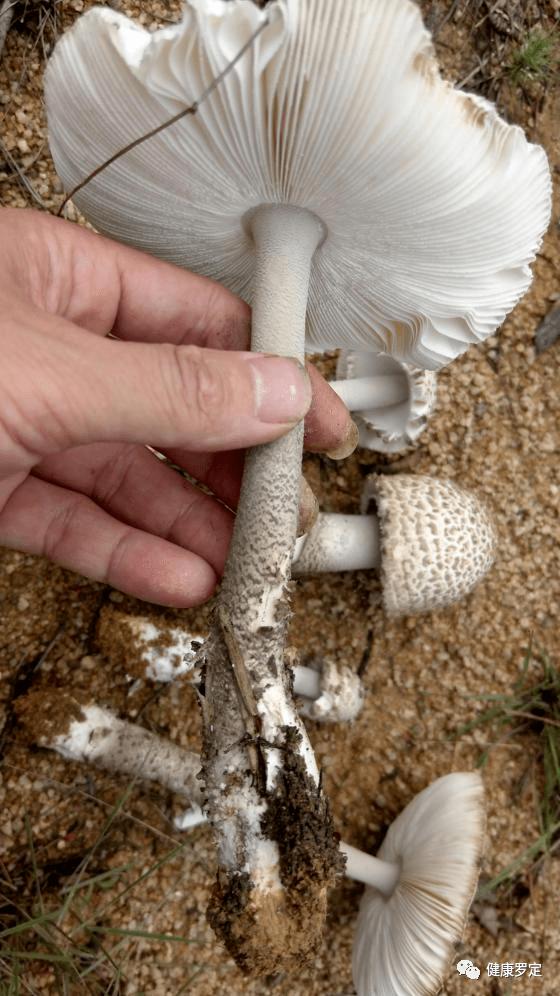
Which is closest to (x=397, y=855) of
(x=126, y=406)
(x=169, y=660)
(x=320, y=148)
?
(x=169, y=660)

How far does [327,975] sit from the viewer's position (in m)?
2.34

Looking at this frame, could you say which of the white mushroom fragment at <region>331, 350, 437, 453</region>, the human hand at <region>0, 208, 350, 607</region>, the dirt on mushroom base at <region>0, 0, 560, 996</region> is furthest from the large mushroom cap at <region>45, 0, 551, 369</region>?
the dirt on mushroom base at <region>0, 0, 560, 996</region>

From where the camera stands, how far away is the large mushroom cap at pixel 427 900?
1.87 meters

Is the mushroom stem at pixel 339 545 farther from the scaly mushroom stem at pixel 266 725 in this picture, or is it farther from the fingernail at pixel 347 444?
the scaly mushroom stem at pixel 266 725

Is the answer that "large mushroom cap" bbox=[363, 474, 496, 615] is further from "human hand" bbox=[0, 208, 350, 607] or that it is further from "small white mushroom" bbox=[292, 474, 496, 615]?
"human hand" bbox=[0, 208, 350, 607]

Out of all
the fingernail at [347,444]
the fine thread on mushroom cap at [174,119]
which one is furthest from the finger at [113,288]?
the fingernail at [347,444]

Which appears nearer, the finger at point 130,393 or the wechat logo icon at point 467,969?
the finger at point 130,393

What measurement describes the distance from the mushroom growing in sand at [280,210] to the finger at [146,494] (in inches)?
19.2

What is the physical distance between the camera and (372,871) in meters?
2.14

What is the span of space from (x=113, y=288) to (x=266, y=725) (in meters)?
1.12

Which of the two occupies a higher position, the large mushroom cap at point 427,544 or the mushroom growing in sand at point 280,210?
the mushroom growing in sand at point 280,210

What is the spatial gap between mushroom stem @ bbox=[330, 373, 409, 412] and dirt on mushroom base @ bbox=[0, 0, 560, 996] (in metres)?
0.27

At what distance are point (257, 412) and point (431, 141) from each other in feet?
1.86

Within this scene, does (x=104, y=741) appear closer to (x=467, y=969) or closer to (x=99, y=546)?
(x=99, y=546)
